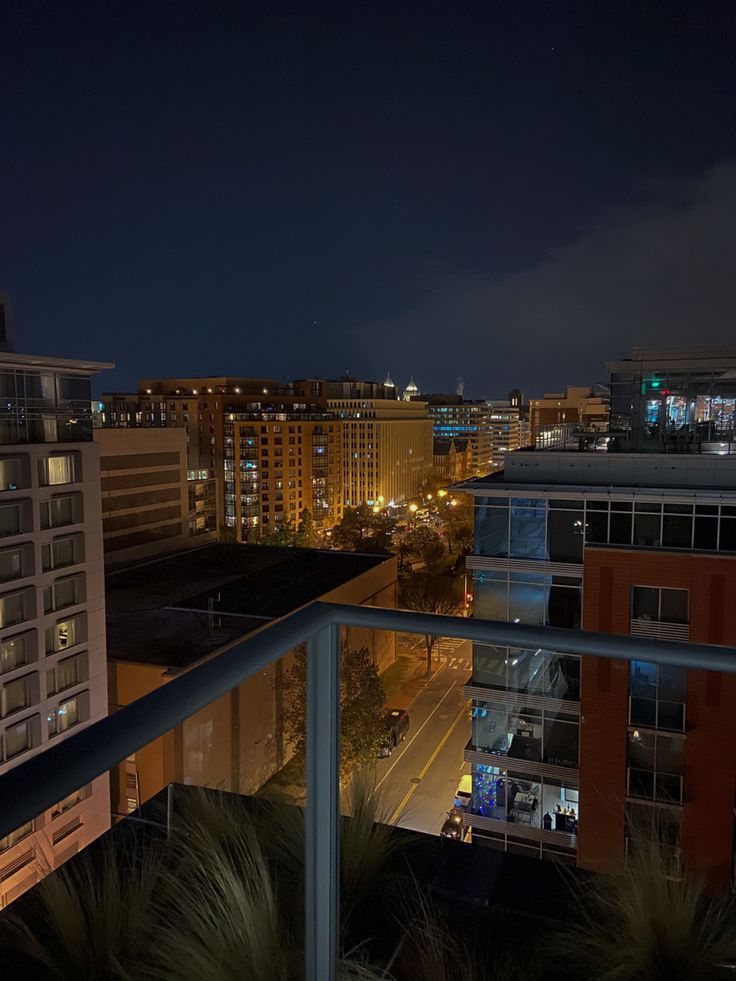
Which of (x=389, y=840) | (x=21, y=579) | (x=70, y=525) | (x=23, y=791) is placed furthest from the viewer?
(x=70, y=525)

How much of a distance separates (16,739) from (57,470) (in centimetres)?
551

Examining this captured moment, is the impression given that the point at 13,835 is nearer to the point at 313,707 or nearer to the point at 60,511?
the point at 313,707

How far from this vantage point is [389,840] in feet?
6.31

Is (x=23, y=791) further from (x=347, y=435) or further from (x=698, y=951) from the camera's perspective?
(x=347, y=435)

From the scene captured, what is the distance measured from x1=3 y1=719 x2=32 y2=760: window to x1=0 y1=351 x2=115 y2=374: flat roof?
7.28 metres

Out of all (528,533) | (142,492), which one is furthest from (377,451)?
(528,533)

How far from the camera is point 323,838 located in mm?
1453

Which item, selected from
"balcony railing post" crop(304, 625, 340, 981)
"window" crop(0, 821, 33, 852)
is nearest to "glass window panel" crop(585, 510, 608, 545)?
"balcony railing post" crop(304, 625, 340, 981)

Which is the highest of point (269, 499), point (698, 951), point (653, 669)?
point (653, 669)

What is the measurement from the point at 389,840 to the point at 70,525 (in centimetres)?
1505

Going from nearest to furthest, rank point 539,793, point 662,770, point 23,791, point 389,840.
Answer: point 23,791 < point 389,840 < point 662,770 < point 539,793

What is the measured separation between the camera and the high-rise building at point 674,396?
14.1 m

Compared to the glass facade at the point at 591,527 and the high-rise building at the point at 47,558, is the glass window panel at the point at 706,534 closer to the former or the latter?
the glass facade at the point at 591,527

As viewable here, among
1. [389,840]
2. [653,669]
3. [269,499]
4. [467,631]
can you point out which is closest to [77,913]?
[389,840]
